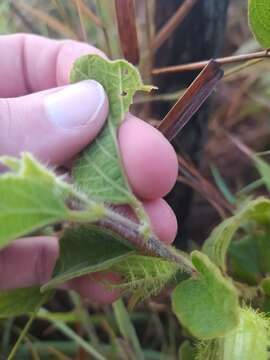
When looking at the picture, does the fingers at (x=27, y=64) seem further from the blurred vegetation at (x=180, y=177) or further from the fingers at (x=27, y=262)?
the fingers at (x=27, y=262)

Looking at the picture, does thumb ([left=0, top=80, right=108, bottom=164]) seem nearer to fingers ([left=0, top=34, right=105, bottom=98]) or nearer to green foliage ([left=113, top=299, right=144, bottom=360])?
fingers ([left=0, top=34, right=105, bottom=98])

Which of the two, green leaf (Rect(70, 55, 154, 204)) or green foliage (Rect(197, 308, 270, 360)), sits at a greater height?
green leaf (Rect(70, 55, 154, 204))

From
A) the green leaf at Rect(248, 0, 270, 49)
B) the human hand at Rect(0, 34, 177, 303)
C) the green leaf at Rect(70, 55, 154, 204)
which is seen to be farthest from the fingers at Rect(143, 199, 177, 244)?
the green leaf at Rect(248, 0, 270, 49)

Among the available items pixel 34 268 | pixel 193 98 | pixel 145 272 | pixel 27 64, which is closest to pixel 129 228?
pixel 145 272

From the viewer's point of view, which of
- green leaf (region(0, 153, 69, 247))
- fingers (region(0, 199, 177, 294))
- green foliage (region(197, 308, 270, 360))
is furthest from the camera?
fingers (region(0, 199, 177, 294))

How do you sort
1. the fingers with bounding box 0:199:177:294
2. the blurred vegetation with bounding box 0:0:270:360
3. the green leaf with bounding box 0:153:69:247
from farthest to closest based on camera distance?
the blurred vegetation with bounding box 0:0:270:360, the fingers with bounding box 0:199:177:294, the green leaf with bounding box 0:153:69:247

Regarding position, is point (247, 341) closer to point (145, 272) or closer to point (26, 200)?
point (145, 272)
